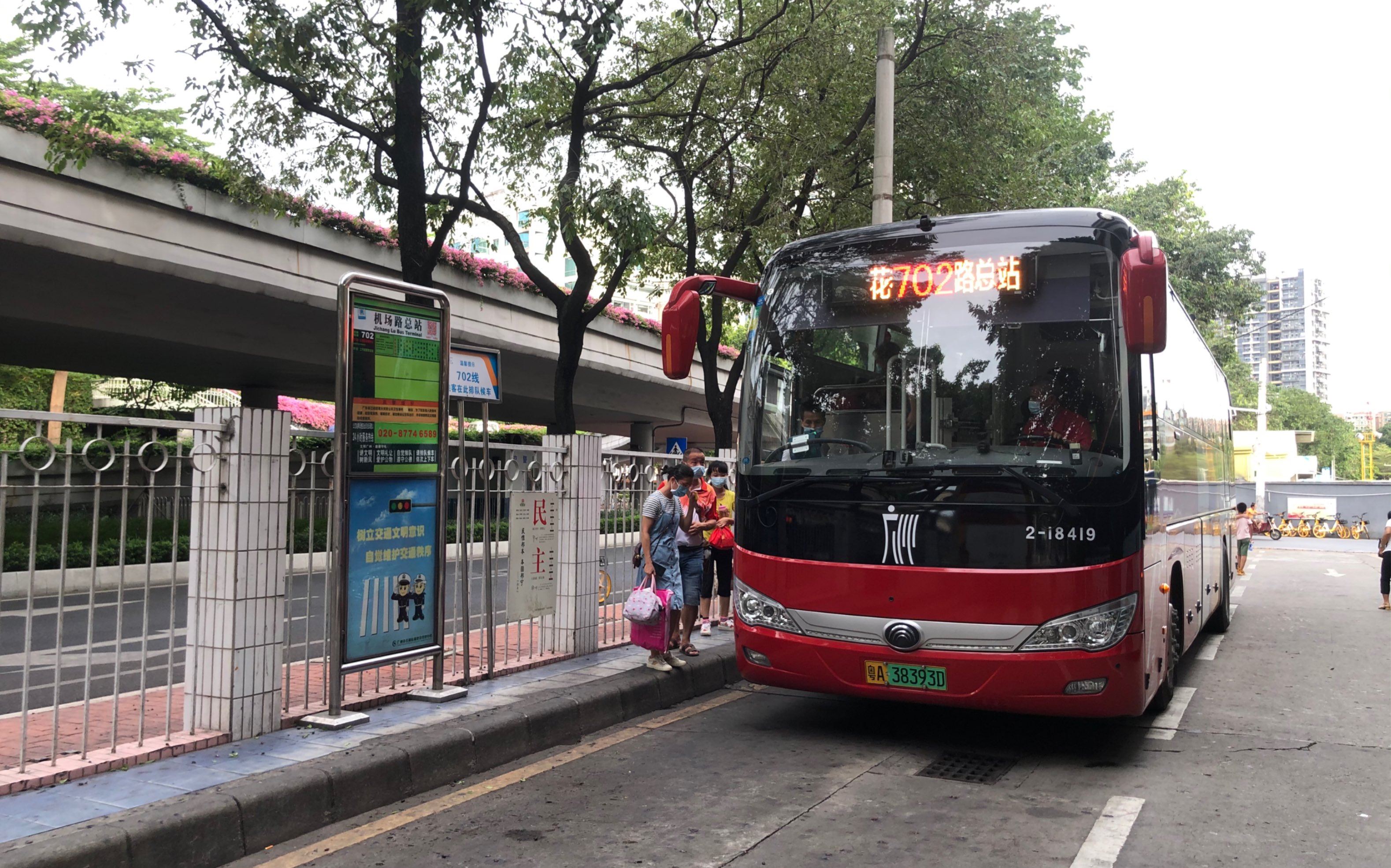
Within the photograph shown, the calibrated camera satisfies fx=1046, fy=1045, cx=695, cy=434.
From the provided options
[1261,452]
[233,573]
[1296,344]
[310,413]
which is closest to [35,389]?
[310,413]

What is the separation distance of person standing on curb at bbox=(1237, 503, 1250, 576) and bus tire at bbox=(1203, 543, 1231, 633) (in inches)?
174

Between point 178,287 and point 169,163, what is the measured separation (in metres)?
1.98

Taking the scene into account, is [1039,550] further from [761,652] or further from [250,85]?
[250,85]

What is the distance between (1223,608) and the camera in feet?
39.4

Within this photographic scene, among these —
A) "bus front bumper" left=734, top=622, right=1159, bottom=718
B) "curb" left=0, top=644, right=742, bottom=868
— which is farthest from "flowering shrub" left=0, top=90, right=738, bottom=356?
"bus front bumper" left=734, top=622, right=1159, bottom=718

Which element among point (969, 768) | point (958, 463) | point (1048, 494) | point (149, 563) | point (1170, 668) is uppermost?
point (958, 463)

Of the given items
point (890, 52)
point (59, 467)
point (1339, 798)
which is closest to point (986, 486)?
point (1339, 798)

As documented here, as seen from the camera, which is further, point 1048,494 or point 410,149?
point 410,149

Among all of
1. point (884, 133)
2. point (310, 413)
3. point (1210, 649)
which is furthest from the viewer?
point (310, 413)

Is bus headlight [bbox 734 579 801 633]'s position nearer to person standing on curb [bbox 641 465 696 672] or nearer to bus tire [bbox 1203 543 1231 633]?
person standing on curb [bbox 641 465 696 672]

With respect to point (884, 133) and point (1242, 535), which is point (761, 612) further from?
Answer: point (1242, 535)

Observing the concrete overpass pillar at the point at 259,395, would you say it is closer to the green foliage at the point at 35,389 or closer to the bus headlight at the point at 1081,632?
the green foliage at the point at 35,389

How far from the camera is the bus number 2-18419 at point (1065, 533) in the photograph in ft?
17.9

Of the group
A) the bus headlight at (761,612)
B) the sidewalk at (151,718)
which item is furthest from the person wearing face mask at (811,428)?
the sidewalk at (151,718)
